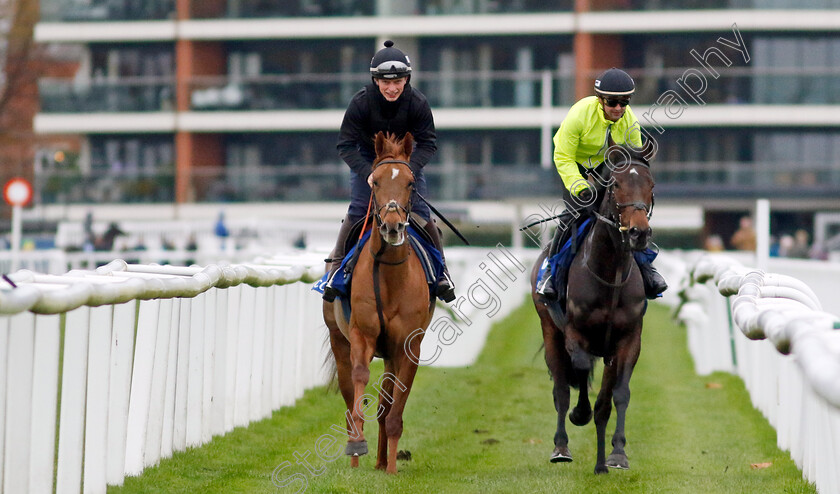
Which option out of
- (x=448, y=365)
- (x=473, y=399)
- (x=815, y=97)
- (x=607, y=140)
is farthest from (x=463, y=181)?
(x=607, y=140)

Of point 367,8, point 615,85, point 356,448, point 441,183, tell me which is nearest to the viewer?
point 356,448

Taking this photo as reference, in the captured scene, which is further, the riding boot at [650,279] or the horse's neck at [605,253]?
the riding boot at [650,279]

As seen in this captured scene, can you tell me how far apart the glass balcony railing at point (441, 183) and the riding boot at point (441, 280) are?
90.1 feet

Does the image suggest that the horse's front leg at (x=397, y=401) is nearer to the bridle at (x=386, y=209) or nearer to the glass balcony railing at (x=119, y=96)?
the bridle at (x=386, y=209)

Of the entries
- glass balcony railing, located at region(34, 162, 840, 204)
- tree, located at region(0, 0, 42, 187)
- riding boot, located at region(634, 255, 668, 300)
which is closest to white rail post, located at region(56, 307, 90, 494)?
riding boot, located at region(634, 255, 668, 300)

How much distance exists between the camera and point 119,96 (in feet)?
136

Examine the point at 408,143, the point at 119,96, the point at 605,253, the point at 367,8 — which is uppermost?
the point at 367,8

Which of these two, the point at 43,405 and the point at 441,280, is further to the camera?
the point at 441,280

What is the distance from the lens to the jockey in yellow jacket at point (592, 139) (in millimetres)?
7504

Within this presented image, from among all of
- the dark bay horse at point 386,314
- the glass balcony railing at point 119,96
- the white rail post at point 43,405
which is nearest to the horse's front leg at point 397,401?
the dark bay horse at point 386,314

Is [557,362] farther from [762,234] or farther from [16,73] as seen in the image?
[16,73]

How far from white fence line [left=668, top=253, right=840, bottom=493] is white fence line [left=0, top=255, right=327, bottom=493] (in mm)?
2896

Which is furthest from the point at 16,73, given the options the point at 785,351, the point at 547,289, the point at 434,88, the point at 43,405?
the point at 785,351

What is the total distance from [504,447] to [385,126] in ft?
7.53
